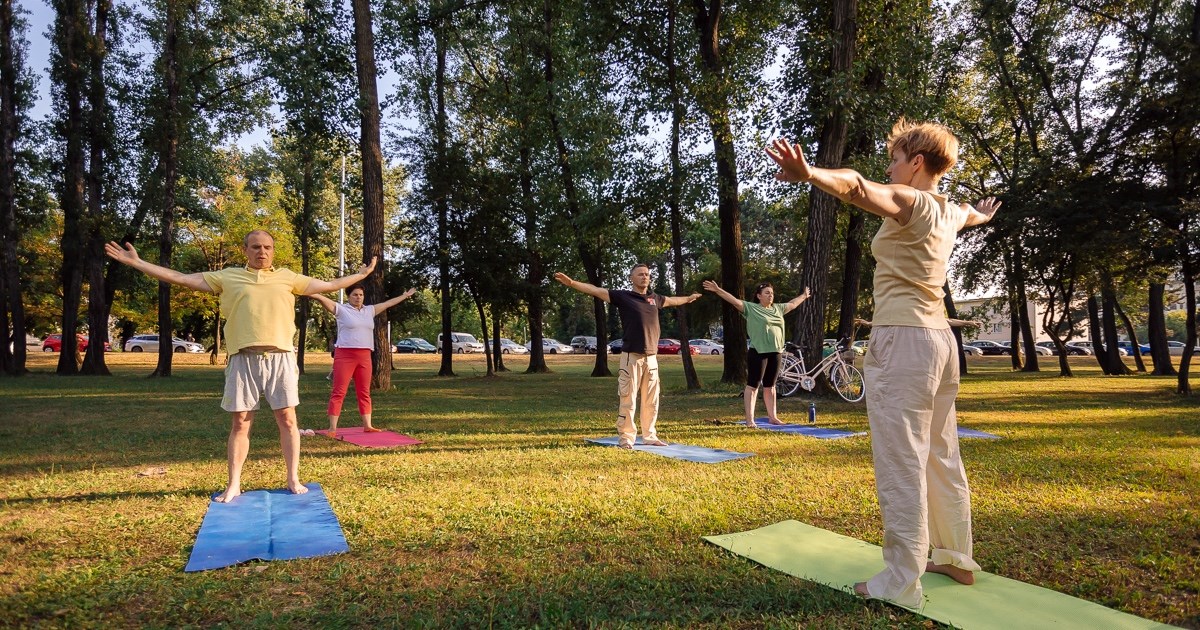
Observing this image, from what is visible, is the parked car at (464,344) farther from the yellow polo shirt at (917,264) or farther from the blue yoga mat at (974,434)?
the yellow polo shirt at (917,264)

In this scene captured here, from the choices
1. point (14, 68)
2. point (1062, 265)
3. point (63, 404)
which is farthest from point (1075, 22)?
point (14, 68)

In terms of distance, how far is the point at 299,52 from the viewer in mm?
15219

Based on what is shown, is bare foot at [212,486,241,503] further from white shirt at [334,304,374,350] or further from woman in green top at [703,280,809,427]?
woman in green top at [703,280,809,427]

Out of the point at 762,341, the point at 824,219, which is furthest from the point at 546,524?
the point at 824,219

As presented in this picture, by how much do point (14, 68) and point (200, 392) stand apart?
15.1 metres

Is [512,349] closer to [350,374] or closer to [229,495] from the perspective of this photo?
[350,374]

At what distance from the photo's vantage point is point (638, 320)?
7.83m

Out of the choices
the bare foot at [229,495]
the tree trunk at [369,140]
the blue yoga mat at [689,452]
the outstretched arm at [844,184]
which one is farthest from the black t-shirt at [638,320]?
the tree trunk at [369,140]

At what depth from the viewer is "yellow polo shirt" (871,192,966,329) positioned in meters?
3.30

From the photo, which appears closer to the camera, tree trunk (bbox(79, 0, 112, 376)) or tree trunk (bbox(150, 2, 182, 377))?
tree trunk (bbox(150, 2, 182, 377))

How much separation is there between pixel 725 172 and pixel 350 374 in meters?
10.5

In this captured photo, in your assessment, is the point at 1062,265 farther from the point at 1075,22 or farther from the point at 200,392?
the point at 200,392

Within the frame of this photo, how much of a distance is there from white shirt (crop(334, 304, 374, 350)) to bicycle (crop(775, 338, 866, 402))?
Answer: 7.83 meters

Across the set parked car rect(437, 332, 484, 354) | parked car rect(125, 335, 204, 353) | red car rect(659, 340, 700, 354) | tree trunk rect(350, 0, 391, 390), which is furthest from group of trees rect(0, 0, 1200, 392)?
parked car rect(437, 332, 484, 354)
